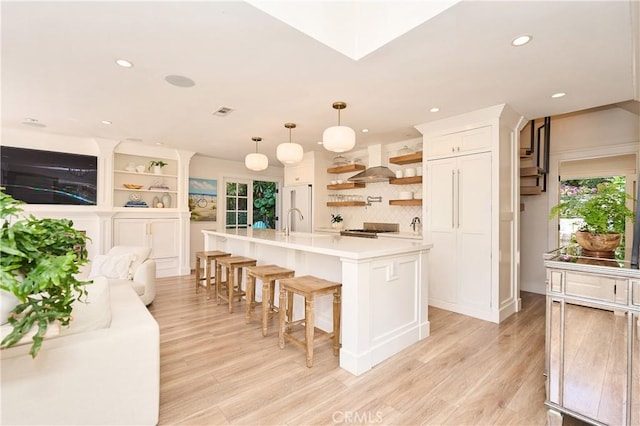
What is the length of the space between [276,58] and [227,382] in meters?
2.54

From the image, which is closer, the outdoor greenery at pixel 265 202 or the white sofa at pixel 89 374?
the white sofa at pixel 89 374

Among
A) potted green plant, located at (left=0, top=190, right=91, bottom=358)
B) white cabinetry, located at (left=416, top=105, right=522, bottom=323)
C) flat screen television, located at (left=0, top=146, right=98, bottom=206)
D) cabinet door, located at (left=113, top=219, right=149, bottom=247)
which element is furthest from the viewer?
cabinet door, located at (left=113, top=219, right=149, bottom=247)

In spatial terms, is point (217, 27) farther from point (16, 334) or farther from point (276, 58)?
point (16, 334)

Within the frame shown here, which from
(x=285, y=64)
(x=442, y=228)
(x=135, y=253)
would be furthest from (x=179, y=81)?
(x=442, y=228)

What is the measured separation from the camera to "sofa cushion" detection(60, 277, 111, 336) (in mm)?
1627

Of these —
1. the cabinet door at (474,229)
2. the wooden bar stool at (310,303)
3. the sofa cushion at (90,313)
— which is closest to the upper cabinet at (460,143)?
the cabinet door at (474,229)

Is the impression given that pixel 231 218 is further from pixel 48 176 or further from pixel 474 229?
pixel 474 229

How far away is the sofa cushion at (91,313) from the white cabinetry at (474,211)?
3730 mm

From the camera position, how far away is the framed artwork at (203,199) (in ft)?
21.6

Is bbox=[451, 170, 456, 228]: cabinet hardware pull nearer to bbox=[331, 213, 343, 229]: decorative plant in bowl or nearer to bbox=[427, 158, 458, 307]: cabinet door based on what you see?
bbox=[427, 158, 458, 307]: cabinet door

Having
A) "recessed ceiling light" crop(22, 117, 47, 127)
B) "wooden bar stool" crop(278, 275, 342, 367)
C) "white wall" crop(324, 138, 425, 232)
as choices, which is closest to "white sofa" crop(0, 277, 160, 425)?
"wooden bar stool" crop(278, 275, 342, 367)

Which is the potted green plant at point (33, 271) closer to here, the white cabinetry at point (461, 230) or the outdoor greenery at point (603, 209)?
the outdoor greenery at point (603, 209)

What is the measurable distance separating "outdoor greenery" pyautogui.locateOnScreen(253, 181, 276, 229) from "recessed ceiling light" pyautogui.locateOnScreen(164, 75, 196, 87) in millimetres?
4664

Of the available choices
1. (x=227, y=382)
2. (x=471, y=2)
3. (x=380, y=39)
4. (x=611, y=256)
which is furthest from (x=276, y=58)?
(x=611, y=256)
